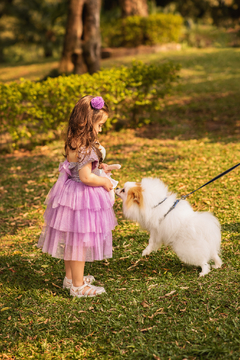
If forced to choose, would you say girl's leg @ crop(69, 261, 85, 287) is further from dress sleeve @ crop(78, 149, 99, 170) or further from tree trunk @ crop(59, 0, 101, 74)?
tree trunk @ crop(59, 0, 101, 74)

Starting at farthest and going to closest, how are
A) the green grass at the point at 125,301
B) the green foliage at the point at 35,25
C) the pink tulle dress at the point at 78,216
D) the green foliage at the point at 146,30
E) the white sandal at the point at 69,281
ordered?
the green foliage at the point at 35,25 → the green foliage at the point at 146,30 → the white sandal at the point at 69,281 → the pink tulle dress at the point at 78,216 → the green grass at the point at 125,301

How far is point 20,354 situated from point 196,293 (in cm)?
170

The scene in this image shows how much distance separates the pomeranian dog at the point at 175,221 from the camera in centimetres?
356

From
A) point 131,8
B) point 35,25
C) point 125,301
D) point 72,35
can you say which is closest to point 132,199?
point 125,301

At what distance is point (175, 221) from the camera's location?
3.62 metres

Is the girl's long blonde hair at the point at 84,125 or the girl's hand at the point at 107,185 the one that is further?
the girl's hand at the point at 107,185

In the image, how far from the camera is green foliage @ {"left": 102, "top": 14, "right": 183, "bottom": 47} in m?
18.2

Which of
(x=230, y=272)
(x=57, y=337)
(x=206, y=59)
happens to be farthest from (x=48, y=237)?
(x=206, y=59)

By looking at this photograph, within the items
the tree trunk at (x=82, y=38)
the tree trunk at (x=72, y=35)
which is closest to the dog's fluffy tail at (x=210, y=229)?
the tree trunk at (x=82, y=38)

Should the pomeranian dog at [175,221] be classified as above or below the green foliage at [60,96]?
below

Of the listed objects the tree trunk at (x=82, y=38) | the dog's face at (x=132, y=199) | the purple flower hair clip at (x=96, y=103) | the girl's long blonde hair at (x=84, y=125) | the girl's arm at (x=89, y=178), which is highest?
the tree trunk at (x=82, y=38)

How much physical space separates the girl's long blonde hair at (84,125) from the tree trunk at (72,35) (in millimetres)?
9543

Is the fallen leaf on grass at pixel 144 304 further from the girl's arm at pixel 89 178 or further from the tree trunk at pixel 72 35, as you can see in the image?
the tree trunk at pixel 72 35

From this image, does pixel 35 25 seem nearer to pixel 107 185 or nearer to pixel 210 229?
pixel 107 185
